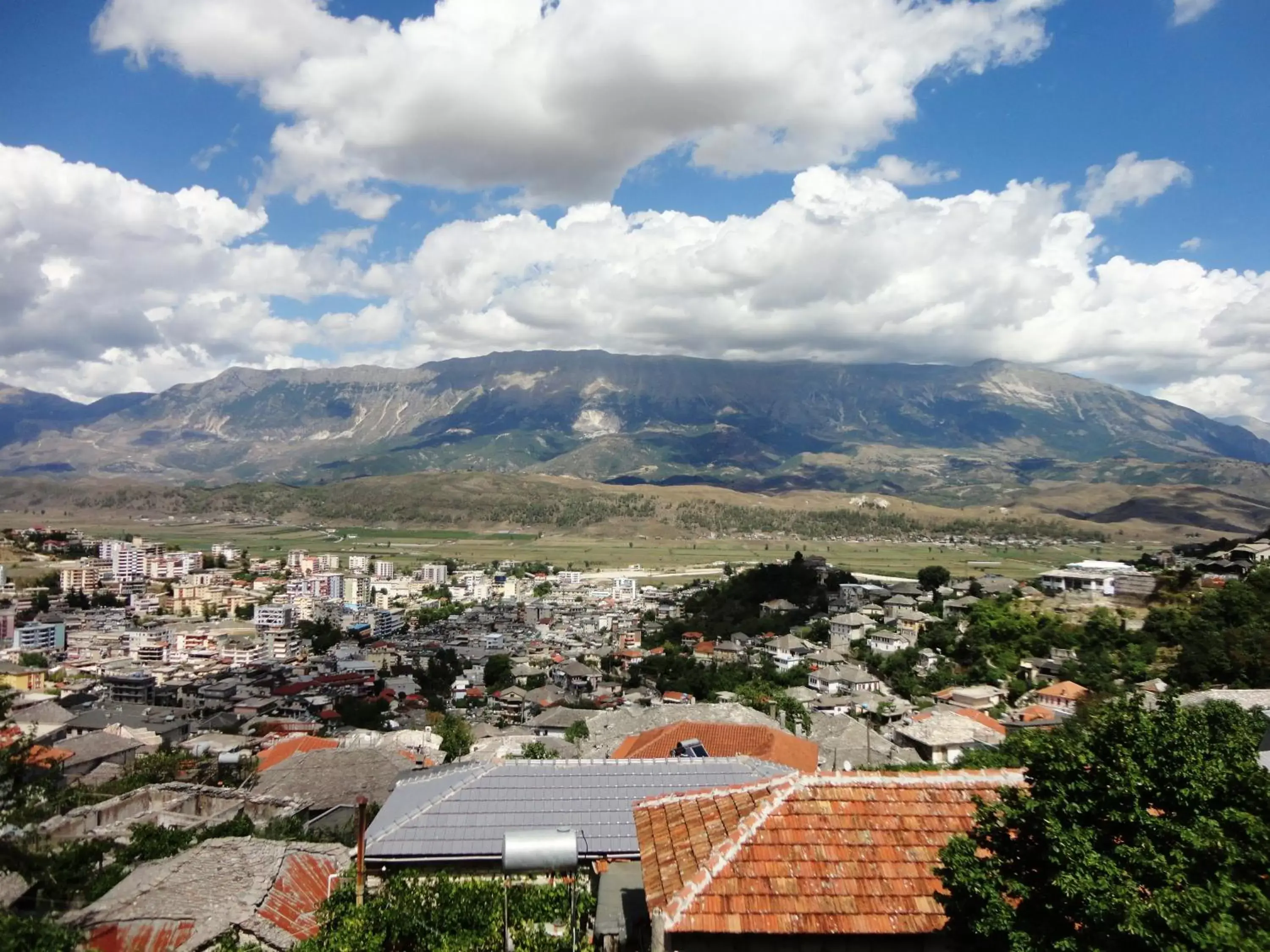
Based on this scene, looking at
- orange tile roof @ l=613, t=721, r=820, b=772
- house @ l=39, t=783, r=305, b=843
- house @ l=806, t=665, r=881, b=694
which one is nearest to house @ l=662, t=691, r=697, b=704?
house @ l=806, t=665, r=881, b=694

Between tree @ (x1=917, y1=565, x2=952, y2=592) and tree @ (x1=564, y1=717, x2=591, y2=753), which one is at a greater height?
tree @ (x1=917, y1=565, x2=952, y2=592)

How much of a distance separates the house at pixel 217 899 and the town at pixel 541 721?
4 cm

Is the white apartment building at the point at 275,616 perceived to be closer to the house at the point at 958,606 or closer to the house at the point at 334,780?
the house at the point at 958,606

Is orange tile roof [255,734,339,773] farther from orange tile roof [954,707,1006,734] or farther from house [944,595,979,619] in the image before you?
house [944,595,979,619]

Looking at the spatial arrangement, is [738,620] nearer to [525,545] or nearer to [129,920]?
[129,920]

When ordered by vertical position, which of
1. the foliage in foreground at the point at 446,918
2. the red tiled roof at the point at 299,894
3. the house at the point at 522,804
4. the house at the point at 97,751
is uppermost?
the foliage in foreground at the point at 446,918

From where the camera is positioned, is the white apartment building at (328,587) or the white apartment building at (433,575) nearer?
the white apartment building at (328,587)

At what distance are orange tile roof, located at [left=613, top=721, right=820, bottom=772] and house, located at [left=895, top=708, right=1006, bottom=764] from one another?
20.8 ft

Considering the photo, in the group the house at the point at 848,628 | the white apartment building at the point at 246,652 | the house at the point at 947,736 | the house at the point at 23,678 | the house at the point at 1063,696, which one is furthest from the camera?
the white apartment building at the point at 246,652

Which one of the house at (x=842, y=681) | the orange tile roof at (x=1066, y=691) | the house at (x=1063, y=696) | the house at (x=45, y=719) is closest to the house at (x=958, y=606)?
the house at (x=842, y=681)

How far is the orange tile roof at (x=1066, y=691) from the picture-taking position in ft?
97.4

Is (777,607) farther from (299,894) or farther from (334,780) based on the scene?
(299,894)

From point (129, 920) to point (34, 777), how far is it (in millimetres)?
15436

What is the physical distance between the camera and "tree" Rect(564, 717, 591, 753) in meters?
25.2
